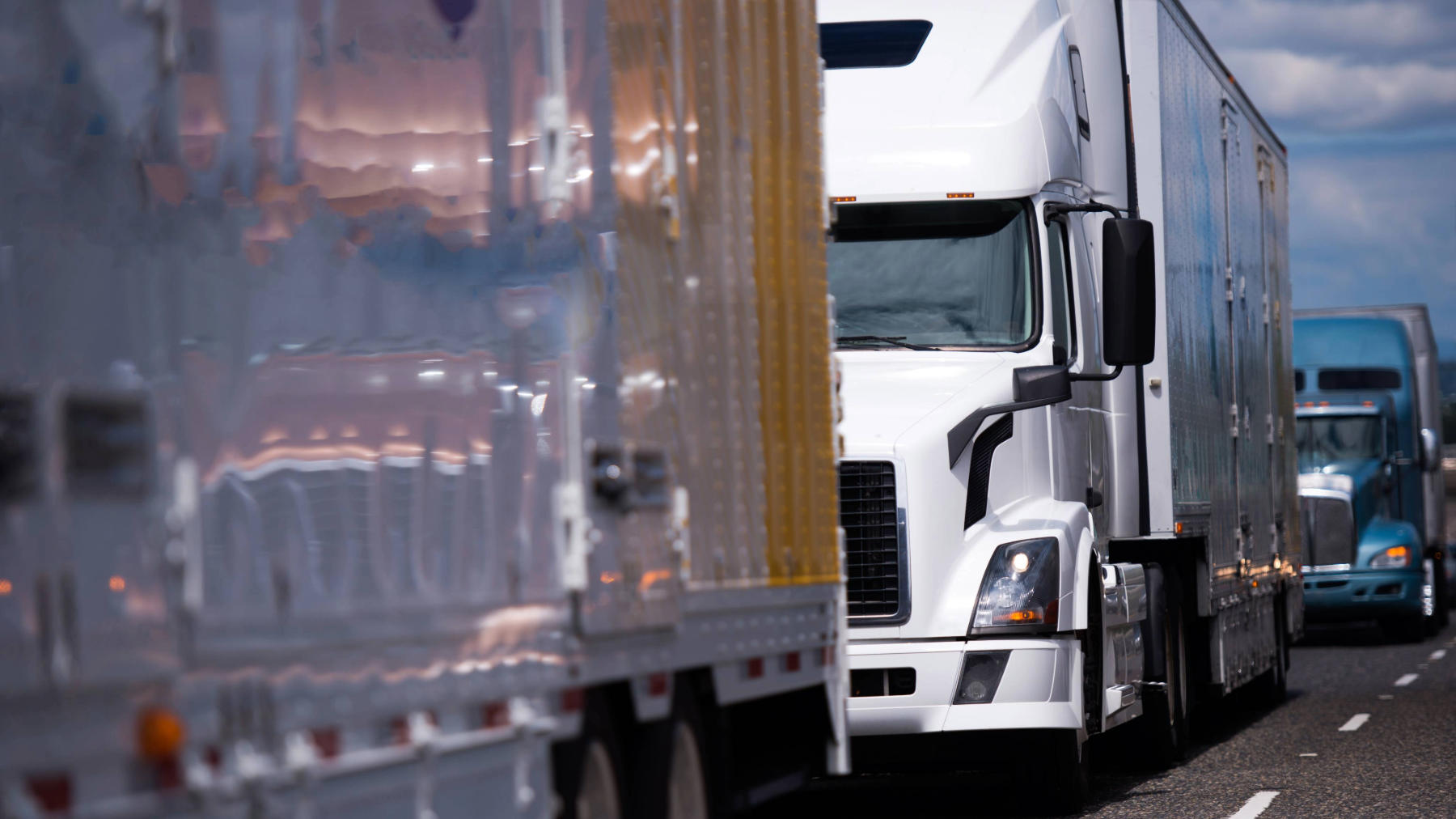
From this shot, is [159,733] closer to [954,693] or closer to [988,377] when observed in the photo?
[954,693]

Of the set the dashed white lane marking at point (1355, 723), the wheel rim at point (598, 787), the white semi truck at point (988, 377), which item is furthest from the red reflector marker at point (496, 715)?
the dashed white lane marking at point (1355, 723)

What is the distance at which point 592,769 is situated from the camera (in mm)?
5148

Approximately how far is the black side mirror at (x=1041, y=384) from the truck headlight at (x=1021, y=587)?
27.6 inches

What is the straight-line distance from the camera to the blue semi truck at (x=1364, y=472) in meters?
28.5

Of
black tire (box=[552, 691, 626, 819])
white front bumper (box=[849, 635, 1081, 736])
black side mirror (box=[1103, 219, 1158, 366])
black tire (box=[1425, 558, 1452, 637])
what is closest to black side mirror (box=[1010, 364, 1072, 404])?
black side mirror (box=[1103, 219, 1158, 366])

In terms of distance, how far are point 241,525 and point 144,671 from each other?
431 mm

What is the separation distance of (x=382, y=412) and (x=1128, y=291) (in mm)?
6059

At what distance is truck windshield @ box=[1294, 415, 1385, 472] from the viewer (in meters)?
29.4

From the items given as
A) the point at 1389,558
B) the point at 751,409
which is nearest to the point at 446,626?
the point at 751,409

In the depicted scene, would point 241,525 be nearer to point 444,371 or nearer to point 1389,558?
point 444,371

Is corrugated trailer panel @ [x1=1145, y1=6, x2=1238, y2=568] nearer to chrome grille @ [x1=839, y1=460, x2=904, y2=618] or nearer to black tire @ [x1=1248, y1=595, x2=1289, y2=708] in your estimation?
black tire @ [x1=1248, y1=595, x2=1289, y2=708]

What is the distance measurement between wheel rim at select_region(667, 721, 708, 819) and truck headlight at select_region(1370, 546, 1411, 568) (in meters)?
24.4

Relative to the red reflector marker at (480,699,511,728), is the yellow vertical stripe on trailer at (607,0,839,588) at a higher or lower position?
higher

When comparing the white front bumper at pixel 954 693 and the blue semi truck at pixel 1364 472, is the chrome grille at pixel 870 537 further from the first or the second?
the blue semi truck at pixel 1364 472
